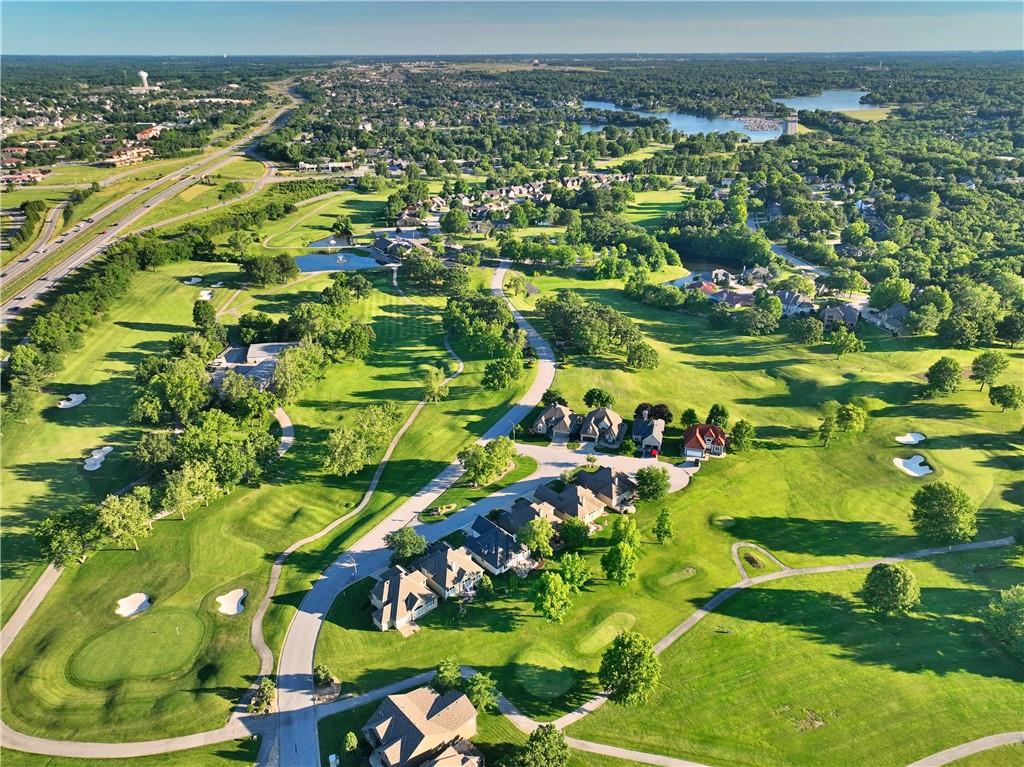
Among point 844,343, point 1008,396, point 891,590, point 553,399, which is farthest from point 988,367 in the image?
point 553,399

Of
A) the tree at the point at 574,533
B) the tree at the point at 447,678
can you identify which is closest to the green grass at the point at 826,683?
the tree at the point at 447,678

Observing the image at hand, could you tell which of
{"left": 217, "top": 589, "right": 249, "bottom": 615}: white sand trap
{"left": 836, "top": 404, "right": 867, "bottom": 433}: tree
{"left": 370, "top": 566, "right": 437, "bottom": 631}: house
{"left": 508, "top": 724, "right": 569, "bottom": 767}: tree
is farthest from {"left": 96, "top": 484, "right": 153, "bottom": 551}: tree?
{"left": 836, "top": 404, "right": 867, "bottom": 433}: tree

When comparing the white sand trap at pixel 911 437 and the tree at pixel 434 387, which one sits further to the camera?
the tree at pixel 434 387

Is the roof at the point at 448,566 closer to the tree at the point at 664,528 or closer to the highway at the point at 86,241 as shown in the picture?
the tree at the point at 664,528

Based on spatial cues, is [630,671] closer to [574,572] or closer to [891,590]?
[574,572]

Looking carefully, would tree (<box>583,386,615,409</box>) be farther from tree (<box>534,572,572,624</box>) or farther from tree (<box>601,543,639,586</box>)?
tree (<box>534,572,572,624</box>)

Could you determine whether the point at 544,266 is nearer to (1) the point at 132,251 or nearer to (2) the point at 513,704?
(1) the point at 132,251
